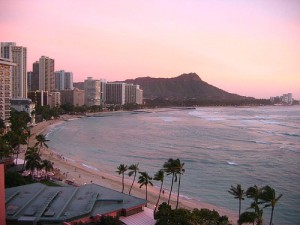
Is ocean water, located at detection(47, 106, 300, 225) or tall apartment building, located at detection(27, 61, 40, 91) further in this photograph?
tall apartment building, located at detection(27, 61, 40, 91)

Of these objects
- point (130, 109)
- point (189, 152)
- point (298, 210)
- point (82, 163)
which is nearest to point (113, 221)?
point (298, 210)

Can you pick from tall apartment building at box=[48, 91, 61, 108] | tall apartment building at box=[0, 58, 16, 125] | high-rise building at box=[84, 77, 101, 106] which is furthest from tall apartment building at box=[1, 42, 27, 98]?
high-rise building at box=[84, 77, 101, 106]

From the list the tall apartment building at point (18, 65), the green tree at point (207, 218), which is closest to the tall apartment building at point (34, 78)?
the tall apartment building at point (18, 65)

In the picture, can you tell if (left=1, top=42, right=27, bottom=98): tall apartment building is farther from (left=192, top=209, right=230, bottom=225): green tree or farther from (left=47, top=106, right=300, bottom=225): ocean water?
(left=192, top=209, right=230, bottom=225): green tree

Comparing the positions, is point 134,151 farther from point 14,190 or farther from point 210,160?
point 14,190

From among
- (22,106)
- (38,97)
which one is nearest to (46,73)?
(38,97)

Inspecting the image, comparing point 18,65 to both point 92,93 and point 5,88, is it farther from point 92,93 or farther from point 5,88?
point 92,93

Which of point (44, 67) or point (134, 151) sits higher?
point (44, 67)

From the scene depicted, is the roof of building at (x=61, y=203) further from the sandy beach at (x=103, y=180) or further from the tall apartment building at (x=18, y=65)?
the tall apartment building at (x=18, y=65)
